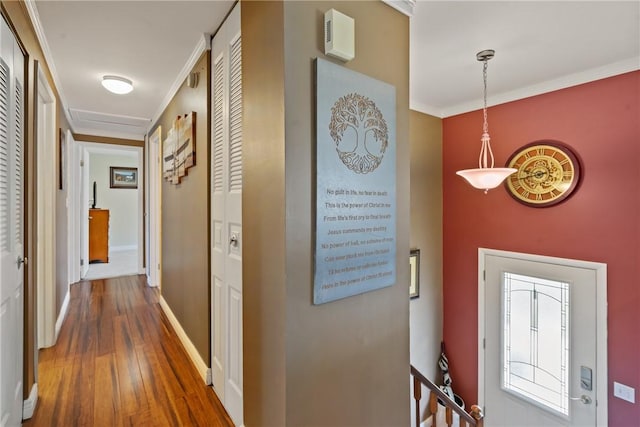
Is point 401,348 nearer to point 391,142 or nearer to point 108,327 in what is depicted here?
point 391,142

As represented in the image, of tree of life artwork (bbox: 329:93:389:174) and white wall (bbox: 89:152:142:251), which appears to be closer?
tree of life artwork (bbox: 329:93:389:174)

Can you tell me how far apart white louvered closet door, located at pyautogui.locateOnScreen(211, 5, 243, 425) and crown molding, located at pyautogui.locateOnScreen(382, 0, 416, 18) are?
2.61 feet

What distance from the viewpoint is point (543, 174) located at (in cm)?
290

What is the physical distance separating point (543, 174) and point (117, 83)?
12.8 ft

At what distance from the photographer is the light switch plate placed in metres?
2.43

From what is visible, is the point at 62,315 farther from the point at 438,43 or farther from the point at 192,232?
the point at 438,43

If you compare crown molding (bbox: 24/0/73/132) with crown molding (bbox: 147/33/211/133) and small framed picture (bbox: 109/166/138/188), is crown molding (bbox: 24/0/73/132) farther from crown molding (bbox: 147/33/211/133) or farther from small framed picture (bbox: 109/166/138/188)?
small framed picture (bbox: 109/166/138/188)

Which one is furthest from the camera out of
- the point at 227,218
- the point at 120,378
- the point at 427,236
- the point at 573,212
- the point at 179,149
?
the point at 427,236

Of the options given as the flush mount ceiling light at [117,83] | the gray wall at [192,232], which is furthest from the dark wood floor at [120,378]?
the flush mount ceiling light at [117,83]

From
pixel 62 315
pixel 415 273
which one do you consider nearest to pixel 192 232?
pixel 62 315

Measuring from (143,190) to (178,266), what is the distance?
2.54 metres

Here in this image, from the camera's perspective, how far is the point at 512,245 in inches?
124

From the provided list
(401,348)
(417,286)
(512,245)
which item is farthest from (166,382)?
(512,245)

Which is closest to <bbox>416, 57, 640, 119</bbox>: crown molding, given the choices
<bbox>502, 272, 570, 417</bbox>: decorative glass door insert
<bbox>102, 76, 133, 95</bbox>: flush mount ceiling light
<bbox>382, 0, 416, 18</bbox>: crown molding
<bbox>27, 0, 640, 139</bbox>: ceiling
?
<bbox>27, 0, 640, 139</bbox>: ceiling
